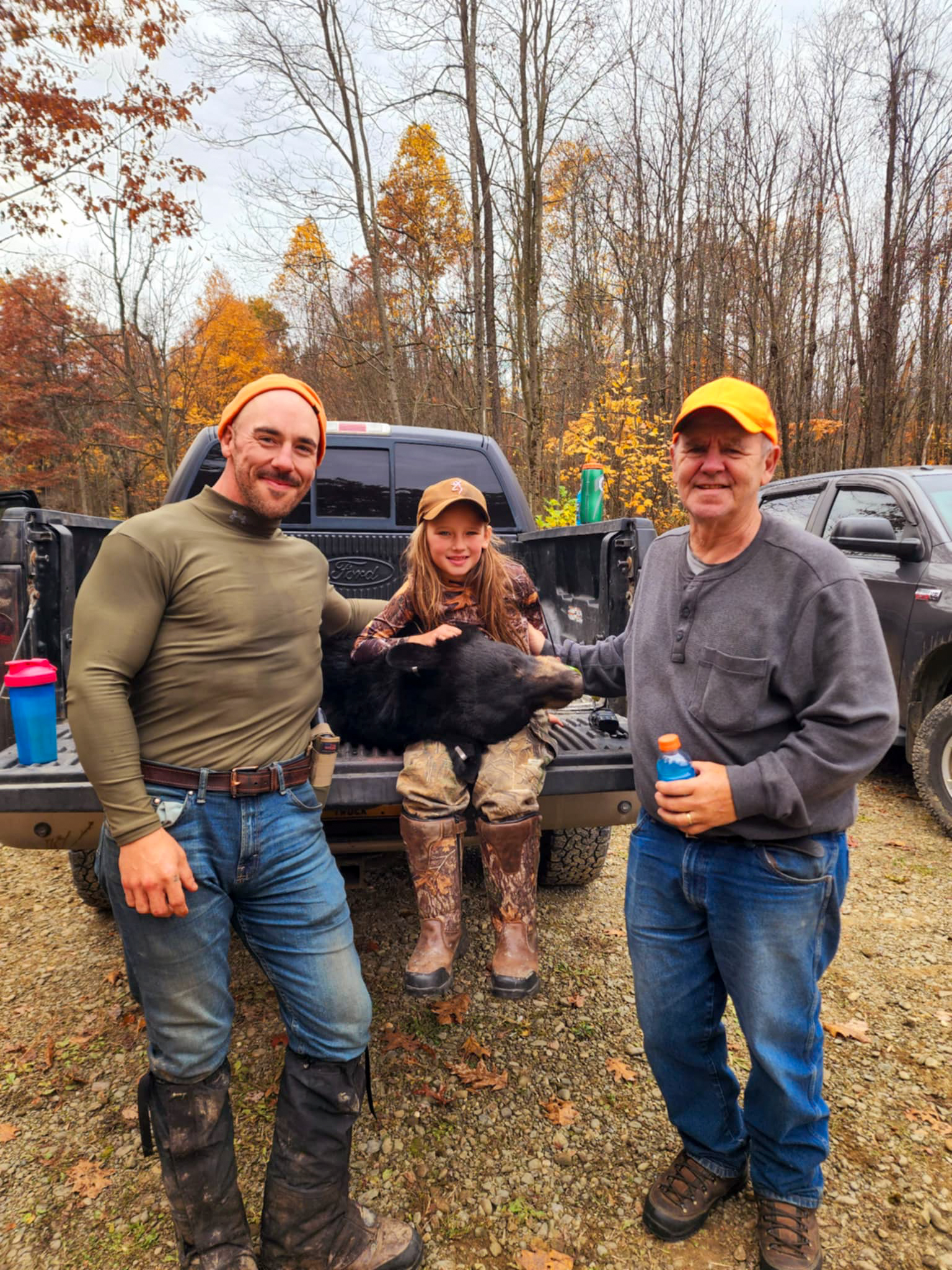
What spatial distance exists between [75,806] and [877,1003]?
3280mm

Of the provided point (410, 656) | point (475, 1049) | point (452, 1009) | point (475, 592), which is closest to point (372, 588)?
point (475, 592)

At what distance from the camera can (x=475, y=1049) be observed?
9.58 ft

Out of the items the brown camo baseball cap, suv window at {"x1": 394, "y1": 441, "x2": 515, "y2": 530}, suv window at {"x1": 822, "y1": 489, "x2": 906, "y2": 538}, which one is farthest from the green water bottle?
the brown camo baseball cap

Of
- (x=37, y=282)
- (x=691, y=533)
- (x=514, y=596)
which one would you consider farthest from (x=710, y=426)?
(x=37, y=282)

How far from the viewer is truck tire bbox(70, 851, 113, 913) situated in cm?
347

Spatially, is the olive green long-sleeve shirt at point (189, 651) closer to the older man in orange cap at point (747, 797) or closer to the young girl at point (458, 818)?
the young girl at point (458, 818)

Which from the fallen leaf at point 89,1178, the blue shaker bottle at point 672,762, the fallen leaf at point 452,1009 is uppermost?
the blue shaker bottle at point 672,762

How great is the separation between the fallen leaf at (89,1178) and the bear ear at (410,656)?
72.0 inches

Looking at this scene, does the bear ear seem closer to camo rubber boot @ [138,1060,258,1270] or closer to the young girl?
the young girl

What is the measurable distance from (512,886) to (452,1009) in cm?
101

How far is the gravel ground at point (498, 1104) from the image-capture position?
208 centimetres

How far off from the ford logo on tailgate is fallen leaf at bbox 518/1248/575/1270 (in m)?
3.41

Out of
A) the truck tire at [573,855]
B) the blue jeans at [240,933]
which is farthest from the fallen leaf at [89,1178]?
the truck tire at [573,855]

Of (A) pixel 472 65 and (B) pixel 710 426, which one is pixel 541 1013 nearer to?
(B) pixel 710 426
